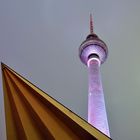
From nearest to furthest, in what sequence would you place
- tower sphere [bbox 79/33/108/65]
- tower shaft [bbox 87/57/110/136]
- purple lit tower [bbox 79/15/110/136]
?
tower shaft [bbox 87/57/110/136] → purple lit tower [bbox 79/15/110/136] → tower sphere [bbox 79/33/108/65]

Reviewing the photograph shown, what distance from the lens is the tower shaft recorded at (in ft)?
98.9

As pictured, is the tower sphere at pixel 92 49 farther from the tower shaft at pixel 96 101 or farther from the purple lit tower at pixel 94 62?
the tower shaft at pixel 96 101

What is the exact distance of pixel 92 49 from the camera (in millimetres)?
40625

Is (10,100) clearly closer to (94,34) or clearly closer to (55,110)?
(55,110)

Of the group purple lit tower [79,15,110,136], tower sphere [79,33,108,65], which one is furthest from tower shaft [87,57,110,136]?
tower sphere [79,33,108,65]

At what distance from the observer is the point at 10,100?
7.52 metres

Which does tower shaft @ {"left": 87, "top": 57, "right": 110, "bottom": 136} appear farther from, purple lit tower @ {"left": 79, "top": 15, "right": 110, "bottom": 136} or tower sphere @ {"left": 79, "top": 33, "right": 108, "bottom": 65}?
tower sphere @ {"left": 79, "top": 33, "right": 108, "bottom": 65}

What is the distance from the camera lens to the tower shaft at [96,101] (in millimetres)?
30156

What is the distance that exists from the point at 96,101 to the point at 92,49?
1014cm

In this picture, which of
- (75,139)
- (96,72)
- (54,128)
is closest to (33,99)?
(54,128)

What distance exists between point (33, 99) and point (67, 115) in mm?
1412

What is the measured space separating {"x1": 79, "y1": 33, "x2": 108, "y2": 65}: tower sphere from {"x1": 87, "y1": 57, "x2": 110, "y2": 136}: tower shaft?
4.37 feet

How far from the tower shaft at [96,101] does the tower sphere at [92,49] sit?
1.33 metres

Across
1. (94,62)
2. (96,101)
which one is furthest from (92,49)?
(96,101)
